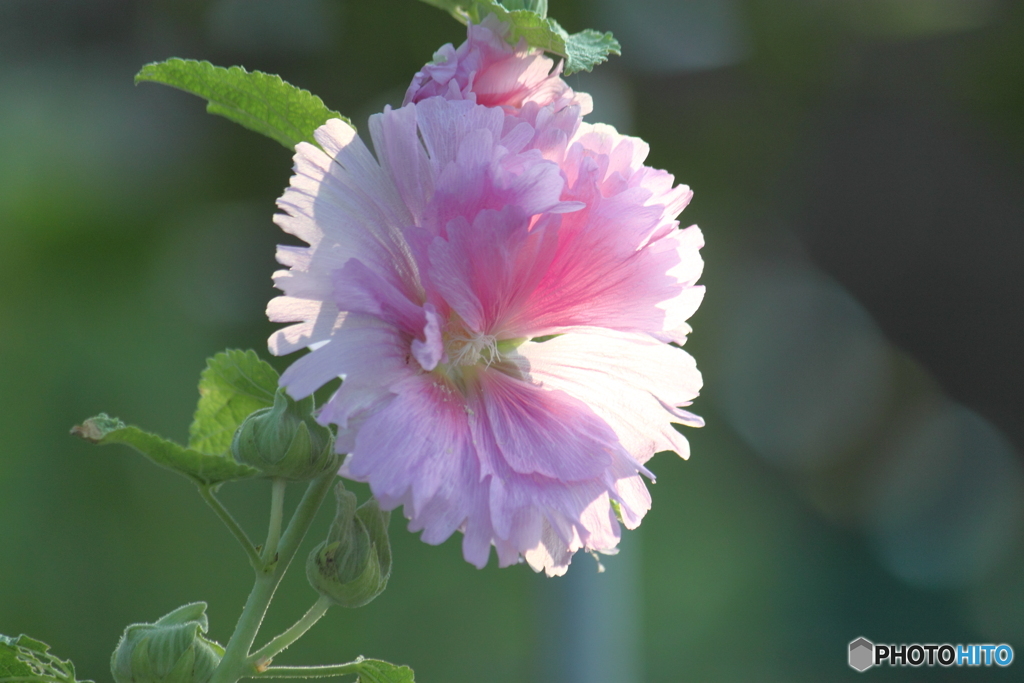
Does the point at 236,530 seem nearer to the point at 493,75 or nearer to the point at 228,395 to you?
the point at 228,395

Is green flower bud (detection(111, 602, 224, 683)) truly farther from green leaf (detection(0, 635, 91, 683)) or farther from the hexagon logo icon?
the hexagon logo icon

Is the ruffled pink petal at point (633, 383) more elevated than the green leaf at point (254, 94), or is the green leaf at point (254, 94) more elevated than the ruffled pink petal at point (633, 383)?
the green leaf at point (254, 94)

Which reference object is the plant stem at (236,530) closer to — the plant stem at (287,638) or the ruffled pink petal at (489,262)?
the plant stem at (287,638)

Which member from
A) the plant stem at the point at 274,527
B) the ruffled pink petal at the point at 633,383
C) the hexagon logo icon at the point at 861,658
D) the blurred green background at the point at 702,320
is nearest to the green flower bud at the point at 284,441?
the plant stem at the point at 274,527

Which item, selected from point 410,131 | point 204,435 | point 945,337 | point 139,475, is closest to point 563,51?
point 410,131

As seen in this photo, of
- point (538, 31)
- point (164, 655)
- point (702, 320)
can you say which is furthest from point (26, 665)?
point (702, 320)

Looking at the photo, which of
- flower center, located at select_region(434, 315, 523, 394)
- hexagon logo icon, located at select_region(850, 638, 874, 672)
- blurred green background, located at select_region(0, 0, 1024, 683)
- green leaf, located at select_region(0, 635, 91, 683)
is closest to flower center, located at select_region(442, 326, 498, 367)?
flower center, located at select_region(434, 315, 523, 394)
